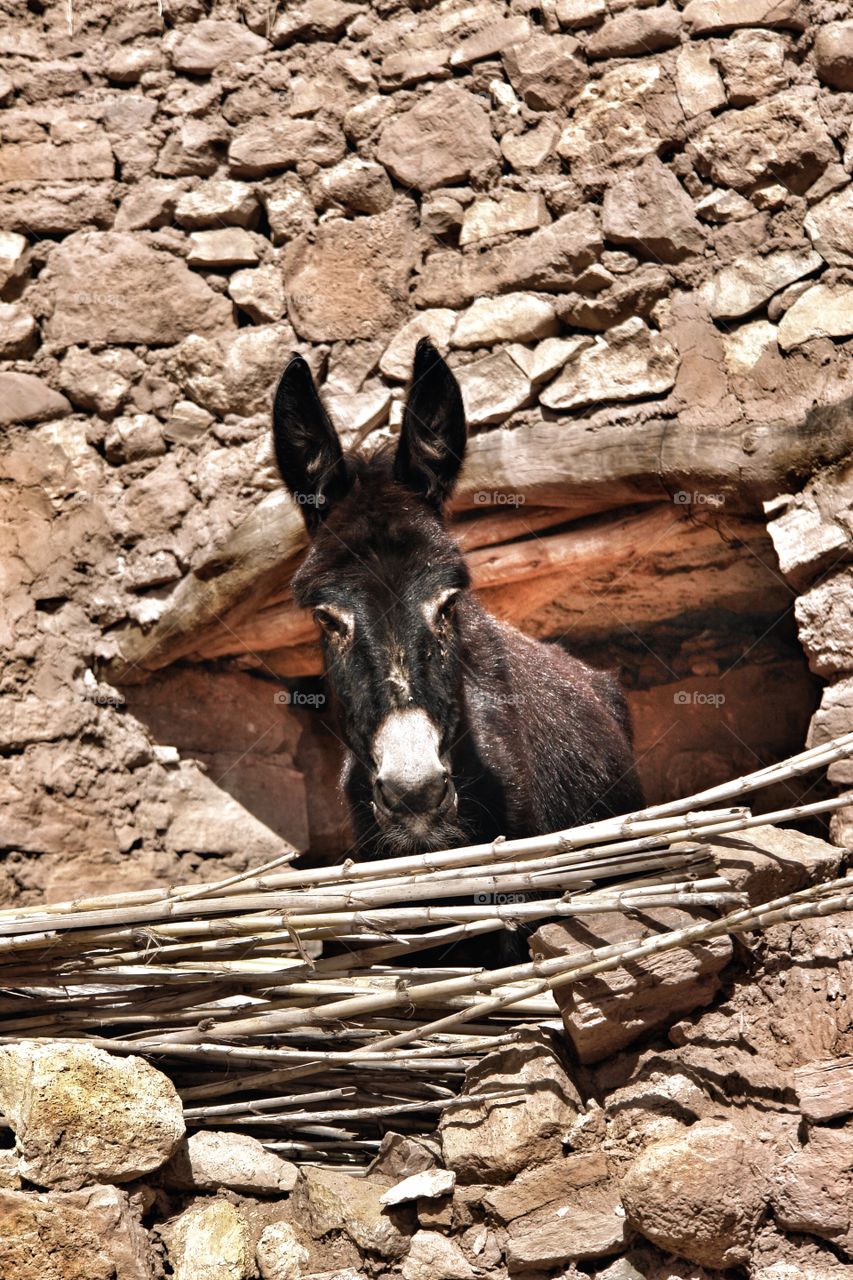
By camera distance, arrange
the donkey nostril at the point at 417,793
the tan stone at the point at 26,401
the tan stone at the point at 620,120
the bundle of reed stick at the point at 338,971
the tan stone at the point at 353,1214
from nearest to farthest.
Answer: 1. the tan stone at the point at 353,1214
2. the bundle of reed stick at the point at 338,971
3. the donkey nostril at the point at 417,793
4. the tan stone at the point at 620,120
5. the tan stone at the point at 26,401

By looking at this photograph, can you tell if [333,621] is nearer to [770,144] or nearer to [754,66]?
[770,144]

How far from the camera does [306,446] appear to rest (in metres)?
4.46

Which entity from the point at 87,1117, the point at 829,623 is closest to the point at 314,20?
the point at 829,623

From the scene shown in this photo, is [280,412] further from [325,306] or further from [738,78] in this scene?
[738,78]

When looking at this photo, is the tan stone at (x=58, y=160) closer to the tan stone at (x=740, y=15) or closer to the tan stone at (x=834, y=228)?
the tan stone at (x=740, y=15)

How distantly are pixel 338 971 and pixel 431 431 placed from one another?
2.01 m

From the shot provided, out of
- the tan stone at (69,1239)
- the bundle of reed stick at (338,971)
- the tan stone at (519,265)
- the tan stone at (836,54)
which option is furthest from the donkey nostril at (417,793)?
the tan stone at (836,54)

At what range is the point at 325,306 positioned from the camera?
5.34 meters

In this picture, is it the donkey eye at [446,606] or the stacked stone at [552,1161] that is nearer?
the stacked stone at [552,1161]

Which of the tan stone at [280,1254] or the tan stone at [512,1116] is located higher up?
the tan stone at [512,1116]

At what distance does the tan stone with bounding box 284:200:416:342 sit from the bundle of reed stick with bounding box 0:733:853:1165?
9.00 feet

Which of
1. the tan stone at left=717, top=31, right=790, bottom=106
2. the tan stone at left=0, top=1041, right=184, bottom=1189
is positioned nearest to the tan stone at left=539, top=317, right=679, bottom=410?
the tan stone at left=717, top=31, right=790, bottom=106

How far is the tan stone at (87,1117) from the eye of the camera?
298cm

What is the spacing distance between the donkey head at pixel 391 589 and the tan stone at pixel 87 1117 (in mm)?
1018
